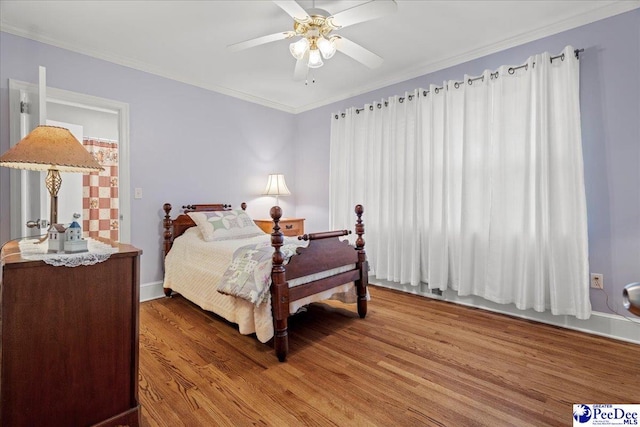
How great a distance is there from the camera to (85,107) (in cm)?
304

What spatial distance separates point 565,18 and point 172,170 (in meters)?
4.00

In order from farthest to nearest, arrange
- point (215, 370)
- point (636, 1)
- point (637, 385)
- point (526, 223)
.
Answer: point (526, 223), point (636, 1), point (215, 370), point (637, 385)

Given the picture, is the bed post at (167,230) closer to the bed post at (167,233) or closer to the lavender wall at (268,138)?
the bed post at (167,233)

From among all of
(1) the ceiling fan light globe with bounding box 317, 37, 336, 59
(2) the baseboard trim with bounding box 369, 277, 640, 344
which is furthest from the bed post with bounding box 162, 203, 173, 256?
(2) the baseboard trim with bounding box 369, 277, 640, 344

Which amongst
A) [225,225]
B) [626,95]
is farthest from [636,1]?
[225,225]

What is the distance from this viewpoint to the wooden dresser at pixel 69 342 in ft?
3.86

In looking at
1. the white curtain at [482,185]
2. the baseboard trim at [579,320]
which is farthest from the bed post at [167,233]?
the baseboard trim at [579,320]

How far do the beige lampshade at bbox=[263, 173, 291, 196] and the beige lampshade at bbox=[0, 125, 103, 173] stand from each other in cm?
274

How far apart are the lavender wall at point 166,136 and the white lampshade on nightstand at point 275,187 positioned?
17 cm

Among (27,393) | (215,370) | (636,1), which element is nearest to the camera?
(27,393)

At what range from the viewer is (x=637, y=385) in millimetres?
1787

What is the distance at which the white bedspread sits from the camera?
222 cm

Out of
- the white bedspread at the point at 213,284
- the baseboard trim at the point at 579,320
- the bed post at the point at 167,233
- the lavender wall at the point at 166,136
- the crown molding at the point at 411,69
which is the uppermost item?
the crown molding at the point at 411,69

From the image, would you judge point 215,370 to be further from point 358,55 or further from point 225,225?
point 358,55
